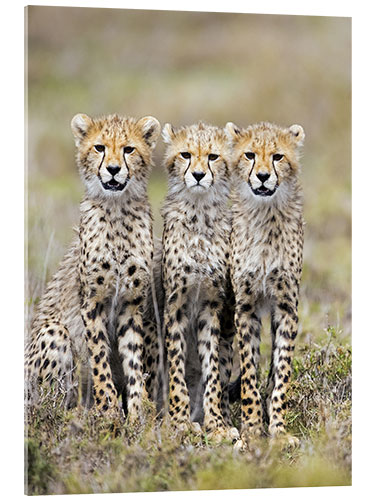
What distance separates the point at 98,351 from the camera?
5.48m

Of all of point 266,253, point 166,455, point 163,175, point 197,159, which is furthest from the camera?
point 163,175

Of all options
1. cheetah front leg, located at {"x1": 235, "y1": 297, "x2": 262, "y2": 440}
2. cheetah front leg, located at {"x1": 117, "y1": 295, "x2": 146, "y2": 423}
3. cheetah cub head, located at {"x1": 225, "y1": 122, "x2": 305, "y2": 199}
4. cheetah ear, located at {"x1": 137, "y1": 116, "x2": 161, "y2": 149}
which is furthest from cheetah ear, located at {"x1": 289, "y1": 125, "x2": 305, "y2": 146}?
cheetah front leg, located at {"x1": 117, "y1": 295, "x2": 146, "y2": 423}

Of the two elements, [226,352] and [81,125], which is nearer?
[81,125]

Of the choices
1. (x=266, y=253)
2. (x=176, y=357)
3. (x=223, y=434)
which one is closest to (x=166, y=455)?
(x=223, y=434)

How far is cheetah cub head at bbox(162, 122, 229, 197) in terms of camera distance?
546cm

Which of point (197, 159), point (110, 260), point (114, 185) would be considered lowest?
point (110, 260)

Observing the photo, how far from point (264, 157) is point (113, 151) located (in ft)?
2.28

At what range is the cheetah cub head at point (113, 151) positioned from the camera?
17.6 ft

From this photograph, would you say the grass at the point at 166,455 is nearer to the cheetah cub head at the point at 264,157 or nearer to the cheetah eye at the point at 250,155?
the cheetah cub head at the point at 264,157

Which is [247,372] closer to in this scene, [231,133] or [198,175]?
[198,175]

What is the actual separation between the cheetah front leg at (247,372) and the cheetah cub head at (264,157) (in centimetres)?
54

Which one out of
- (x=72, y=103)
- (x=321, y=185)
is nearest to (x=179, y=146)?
(x=72, y=103)

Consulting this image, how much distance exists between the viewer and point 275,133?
561 cm

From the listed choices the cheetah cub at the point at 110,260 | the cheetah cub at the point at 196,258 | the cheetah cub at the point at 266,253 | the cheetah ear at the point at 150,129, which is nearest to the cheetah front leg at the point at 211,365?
the cheetah cub at the point at 196,258
